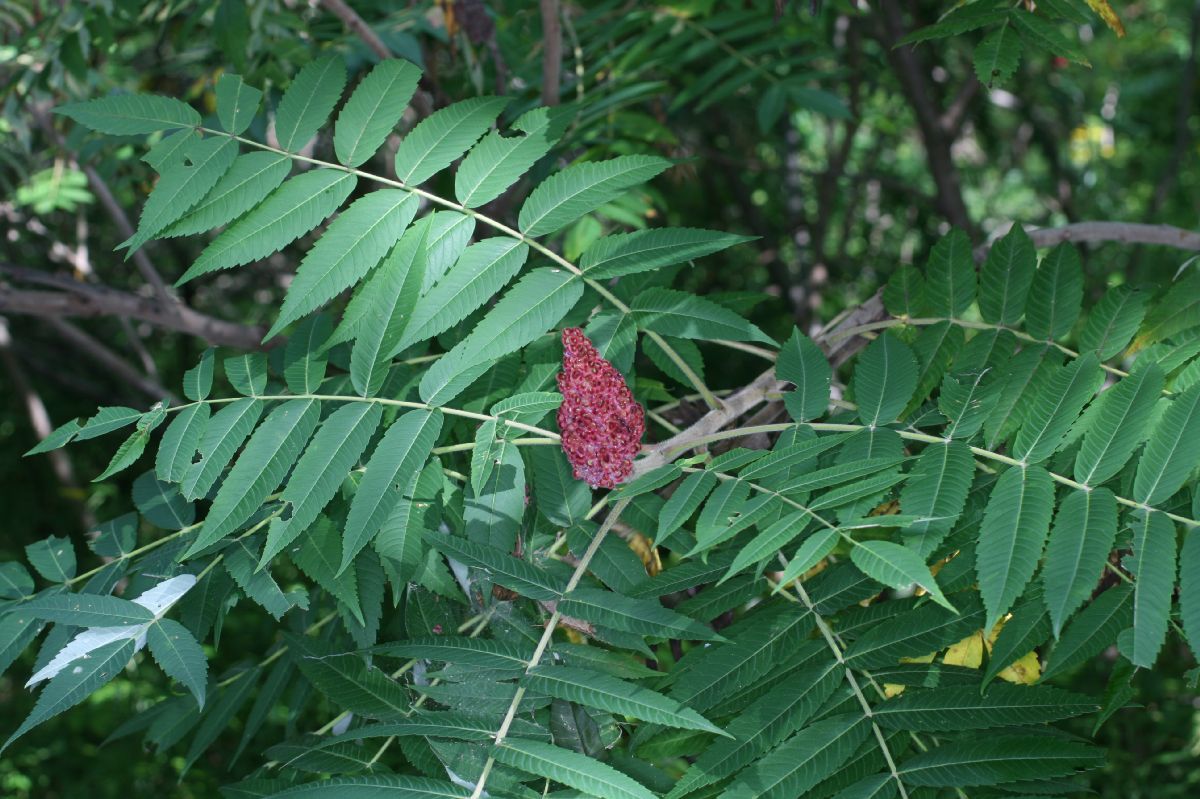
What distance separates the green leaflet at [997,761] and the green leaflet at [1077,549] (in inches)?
6.7

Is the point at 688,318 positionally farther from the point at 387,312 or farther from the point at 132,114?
the point at 132,114

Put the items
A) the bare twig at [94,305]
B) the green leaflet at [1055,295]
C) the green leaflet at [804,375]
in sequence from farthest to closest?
the bare twig at [94,305] → the green leaflet at [1055,295] → the green leaflet at [804,375]

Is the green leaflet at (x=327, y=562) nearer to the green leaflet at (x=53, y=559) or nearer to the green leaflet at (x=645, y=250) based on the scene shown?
the green leaflet at (x=53, y=559)

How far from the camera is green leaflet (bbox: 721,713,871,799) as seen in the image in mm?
1282

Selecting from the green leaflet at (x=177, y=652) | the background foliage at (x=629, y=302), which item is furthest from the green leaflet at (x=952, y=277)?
the green leaflet at (x=177, y=652)

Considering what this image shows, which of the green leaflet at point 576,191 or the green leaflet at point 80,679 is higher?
the green leaflet at point 576,191

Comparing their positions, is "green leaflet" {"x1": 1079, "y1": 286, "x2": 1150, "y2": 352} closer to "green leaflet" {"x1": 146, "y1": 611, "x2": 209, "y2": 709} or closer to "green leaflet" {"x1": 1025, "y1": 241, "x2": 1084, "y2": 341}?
"green leaflet" {"x1": 1025, "y1": 241, "x2": 1084, "y2": 341}

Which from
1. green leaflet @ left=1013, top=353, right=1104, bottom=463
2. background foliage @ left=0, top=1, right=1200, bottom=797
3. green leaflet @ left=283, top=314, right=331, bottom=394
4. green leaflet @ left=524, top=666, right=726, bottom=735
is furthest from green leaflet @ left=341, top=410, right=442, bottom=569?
green leaflet @ left=1013, top=353, right=1104, bottom=463

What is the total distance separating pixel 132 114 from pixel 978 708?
1343 mm

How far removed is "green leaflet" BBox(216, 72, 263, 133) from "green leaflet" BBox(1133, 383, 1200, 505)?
1.22 meters

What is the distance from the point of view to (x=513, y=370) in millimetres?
1703

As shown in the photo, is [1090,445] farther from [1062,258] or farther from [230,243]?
[230,243]

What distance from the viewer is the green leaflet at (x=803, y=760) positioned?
4.21 feet

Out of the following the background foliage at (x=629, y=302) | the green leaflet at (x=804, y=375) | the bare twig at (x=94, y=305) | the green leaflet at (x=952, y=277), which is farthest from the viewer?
the bare twig at (x=94, y=305)
